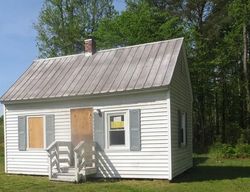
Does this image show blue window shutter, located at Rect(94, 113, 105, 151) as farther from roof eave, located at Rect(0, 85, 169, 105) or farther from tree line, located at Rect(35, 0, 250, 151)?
tree line, located at Rect(35, 0, 250, 151)

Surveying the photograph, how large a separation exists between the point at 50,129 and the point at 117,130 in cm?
308

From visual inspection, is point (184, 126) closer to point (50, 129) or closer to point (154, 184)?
point (154, 184)

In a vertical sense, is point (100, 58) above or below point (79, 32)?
below

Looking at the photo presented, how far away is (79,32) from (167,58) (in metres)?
28.0

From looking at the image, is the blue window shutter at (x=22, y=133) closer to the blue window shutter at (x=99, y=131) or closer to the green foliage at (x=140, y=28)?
the blue window shutter at (x=99, y=131)

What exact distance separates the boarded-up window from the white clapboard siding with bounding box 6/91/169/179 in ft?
0.93

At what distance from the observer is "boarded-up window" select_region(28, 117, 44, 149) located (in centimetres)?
1803

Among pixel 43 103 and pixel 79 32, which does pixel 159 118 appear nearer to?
pixel 43 103

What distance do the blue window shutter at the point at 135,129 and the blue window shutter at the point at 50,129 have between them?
11.8ft

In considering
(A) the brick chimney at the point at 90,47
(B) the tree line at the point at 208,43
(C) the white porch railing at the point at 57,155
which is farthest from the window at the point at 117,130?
(B) the tree line at the point at 208,43

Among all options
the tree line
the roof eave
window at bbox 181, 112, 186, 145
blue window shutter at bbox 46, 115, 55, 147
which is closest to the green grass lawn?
window at bbox 181, 112, 186, 145

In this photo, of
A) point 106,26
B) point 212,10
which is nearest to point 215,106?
point 212,10

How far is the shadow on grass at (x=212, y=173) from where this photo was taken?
643 inches

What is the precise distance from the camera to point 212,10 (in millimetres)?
36312
